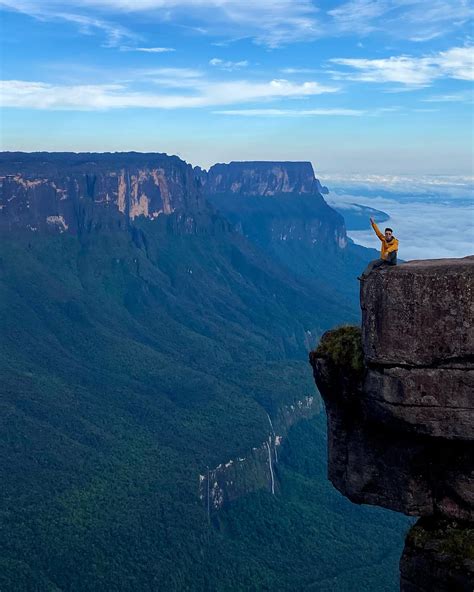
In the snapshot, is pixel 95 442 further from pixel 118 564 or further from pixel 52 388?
pixel 118 564

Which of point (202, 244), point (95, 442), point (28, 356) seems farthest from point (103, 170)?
point (95, 442)

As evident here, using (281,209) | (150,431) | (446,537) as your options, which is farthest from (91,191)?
(446,537)

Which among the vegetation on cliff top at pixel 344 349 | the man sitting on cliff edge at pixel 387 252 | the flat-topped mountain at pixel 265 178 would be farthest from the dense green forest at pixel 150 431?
the flat-topped mountain at pixel 265 178

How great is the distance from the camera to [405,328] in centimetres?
1150

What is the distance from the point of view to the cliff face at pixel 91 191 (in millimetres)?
97625

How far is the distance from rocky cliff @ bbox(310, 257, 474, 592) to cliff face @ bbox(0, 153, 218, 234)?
88.8 m

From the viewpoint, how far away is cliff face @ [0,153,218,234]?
97.6 m

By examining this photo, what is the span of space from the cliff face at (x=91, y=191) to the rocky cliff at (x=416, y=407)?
3497 inches

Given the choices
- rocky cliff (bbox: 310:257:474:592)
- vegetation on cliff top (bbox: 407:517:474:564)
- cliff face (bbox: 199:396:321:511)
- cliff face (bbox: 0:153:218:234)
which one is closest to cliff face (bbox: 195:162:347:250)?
cliff face (bbox: 0:153:218:234)

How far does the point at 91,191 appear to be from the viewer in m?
109

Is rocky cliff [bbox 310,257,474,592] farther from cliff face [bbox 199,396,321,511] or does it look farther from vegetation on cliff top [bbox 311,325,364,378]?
cliff face [bbox 199,396,321,511]

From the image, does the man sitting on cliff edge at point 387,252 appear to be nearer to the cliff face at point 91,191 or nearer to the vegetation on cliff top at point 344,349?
the vegetation on cliff top at point 344,349

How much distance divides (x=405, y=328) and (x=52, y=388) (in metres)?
66.1

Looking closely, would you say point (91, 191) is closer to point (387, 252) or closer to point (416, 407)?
point (387, 252)
